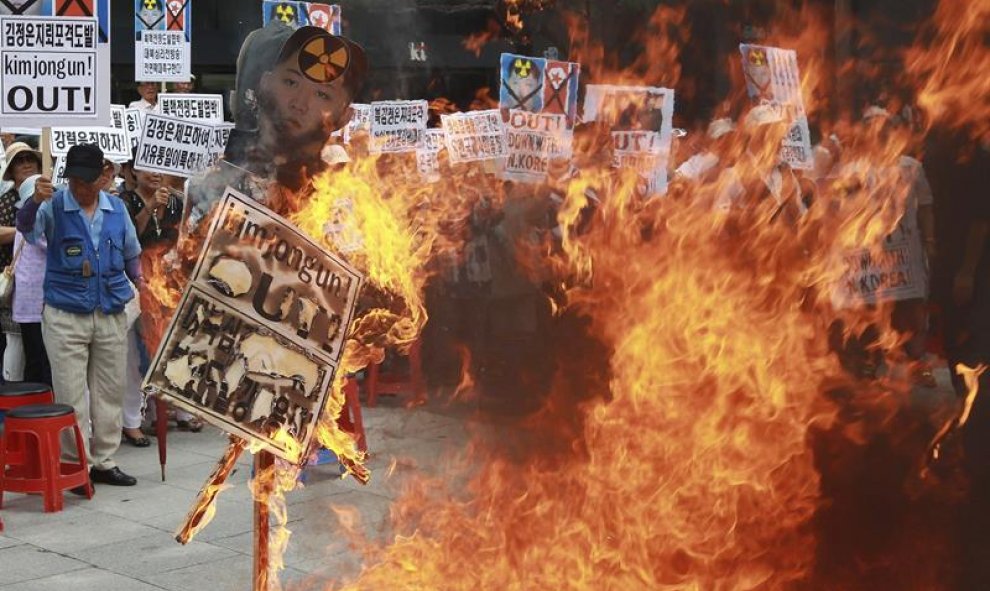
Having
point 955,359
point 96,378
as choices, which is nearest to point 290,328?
point 955,359

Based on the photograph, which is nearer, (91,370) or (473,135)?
(91,370)

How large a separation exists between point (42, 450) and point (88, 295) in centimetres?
99

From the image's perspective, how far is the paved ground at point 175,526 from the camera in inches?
240

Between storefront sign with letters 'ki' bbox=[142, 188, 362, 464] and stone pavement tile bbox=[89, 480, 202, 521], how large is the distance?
3.60m

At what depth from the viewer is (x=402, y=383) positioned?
1058 centimetres

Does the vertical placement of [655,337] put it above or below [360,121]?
below

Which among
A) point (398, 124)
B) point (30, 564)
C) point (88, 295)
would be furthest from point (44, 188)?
point (398, 124)

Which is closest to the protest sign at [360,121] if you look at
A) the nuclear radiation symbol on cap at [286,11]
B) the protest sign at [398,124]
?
the protest sign at [398,124]

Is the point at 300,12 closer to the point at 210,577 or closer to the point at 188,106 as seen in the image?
the point at 188,106

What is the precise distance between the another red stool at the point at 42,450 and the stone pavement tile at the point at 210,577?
1593 millimetres

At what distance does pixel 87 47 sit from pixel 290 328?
4.87 metres

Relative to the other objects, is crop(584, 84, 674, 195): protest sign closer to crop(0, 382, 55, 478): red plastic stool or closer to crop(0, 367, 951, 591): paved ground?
crop(0, 367, 951, 591): paved ground

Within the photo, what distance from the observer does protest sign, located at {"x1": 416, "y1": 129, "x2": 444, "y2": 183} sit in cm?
1270

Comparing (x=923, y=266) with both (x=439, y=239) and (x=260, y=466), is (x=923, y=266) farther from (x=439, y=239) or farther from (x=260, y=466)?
(x=260, y=466)
